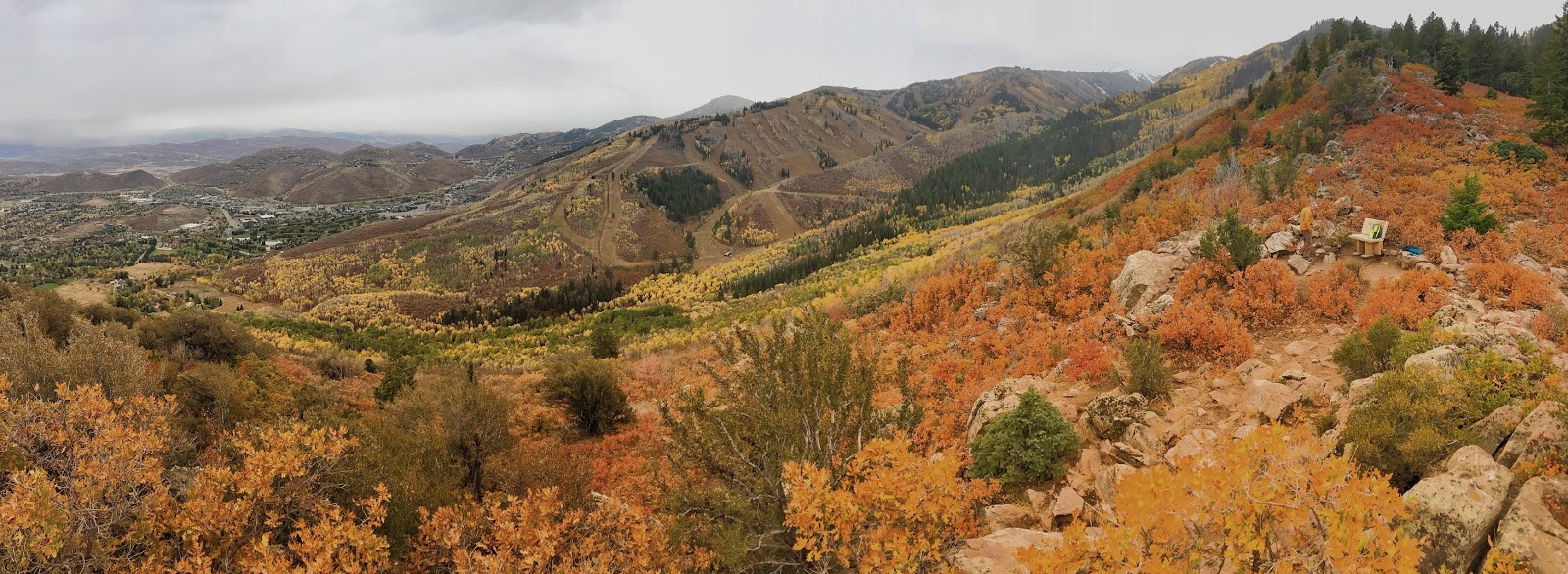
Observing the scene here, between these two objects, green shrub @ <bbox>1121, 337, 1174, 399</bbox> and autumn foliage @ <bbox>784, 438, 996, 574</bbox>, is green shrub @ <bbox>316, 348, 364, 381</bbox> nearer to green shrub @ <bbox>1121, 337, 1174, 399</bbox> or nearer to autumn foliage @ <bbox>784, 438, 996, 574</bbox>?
autumn foliage @ <bbox>784, 438, 996, 574</bbox>

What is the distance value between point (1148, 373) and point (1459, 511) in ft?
25.2

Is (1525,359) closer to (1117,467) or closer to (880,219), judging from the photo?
(1117,467)

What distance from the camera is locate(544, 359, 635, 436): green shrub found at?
2536cm

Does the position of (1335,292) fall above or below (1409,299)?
below

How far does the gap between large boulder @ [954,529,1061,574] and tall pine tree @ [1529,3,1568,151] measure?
3371 cm

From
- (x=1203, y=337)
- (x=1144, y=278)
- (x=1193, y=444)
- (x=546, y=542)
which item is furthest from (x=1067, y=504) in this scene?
(x=1144, y=278)

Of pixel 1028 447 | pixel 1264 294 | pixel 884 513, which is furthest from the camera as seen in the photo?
pixel 1264 294

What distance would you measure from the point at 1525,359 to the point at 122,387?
3134 cm

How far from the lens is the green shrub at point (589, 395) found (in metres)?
25.4

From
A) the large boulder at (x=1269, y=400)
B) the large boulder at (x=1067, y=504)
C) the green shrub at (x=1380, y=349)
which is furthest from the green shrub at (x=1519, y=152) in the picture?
the large boulder at (x=1067, y=504)

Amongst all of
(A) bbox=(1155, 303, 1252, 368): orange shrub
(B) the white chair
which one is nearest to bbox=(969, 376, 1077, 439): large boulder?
(A) bbox=(1155, 303, 1252, 368): orange shrub

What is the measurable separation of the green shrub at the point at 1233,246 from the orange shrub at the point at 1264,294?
0.55 m

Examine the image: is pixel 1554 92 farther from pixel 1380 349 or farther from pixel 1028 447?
pixel 1028 447

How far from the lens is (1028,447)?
12.4 metres
